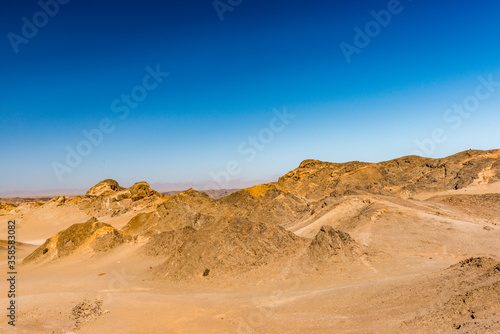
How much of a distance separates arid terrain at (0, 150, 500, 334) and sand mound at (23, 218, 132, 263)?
13 cm

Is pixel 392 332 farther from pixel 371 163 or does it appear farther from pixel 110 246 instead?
pixel 371 163

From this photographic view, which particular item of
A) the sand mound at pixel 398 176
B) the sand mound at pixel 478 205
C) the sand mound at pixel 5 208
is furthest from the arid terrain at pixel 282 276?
the sand mound at pixel 5 208

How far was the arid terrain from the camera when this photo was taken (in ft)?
41.4

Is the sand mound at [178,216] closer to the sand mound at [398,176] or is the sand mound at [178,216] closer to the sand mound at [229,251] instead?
the sand mound at [229,251]

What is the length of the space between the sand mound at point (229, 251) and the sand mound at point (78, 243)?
12690mm

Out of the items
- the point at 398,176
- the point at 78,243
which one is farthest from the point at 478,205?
the point at 78,243

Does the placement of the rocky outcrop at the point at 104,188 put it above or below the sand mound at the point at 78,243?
above

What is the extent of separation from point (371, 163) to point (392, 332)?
269 feet

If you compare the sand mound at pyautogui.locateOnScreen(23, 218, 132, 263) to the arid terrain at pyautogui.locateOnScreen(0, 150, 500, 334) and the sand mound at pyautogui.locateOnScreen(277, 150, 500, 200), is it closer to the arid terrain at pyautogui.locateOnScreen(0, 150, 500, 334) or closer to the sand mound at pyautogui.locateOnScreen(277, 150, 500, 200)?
the arid terrain at pyautogui.locateOnScreen(0, 150, 500, 334)

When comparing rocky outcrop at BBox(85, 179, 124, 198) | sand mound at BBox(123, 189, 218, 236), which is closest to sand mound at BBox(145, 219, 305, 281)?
sand mound at BBox(123, 189, 218, 236)

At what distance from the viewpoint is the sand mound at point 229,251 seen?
21.5m

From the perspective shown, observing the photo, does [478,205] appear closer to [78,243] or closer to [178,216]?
[178,216]

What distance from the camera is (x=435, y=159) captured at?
80000mm

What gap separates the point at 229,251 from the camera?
22.6 meters
